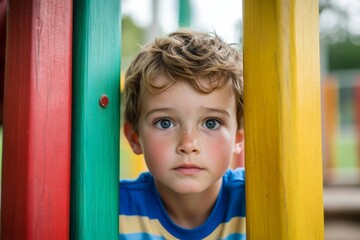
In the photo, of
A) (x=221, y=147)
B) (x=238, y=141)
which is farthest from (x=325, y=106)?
(x=221, y=147)

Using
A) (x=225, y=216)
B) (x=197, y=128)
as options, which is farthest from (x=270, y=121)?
(x=225, y=216)

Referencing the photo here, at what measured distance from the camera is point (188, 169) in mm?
1273

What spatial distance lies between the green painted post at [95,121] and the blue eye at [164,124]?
0.76 ft

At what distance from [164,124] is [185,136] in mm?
100

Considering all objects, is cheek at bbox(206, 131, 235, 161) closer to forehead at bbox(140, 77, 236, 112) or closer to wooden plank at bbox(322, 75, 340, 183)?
forehead at bbox(140, 77, 236, 112)

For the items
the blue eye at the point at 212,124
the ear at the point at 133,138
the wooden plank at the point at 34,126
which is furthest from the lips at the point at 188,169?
the wooden plank at the point at 34,126

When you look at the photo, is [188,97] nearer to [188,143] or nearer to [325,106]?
[188,143]

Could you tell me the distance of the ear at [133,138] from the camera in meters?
Answer: 1.57

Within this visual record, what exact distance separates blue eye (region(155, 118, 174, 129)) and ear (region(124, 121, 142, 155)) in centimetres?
22

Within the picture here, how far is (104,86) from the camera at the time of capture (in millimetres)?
1090

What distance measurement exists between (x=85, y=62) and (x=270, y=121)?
46 cm

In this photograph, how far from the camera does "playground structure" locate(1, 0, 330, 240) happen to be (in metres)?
0.90

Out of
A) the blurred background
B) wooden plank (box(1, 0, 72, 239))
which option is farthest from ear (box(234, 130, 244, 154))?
wooden plank (box(1, 0, 72, 239))

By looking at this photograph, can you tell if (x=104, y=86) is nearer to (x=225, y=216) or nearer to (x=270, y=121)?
(x=270, y=121)
